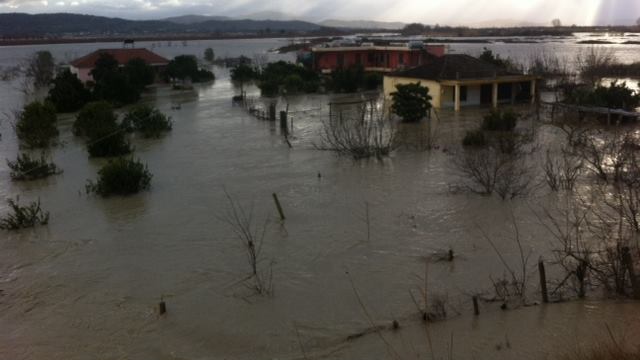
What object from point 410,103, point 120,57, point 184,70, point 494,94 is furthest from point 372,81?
point 120,57

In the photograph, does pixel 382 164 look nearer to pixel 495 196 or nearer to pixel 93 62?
pixel 495 196

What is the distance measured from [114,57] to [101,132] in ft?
95.8

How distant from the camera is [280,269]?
33.2 ft

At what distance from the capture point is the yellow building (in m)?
30.0

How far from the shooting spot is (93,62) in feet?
154

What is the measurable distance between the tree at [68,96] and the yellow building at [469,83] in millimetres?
17990

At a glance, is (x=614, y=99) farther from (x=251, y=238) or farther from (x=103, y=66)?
(x=103, y=66)

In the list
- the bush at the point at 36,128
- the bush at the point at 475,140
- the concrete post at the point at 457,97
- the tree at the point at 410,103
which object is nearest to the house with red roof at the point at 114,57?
the bush at the point at 36,128

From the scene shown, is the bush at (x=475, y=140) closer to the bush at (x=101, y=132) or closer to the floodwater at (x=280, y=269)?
the floodwater at (x=280, y=269)

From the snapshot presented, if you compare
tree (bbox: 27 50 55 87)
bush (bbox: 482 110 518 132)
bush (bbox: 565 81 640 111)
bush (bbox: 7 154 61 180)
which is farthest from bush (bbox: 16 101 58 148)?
tree (bbox: 27 50 55 87)

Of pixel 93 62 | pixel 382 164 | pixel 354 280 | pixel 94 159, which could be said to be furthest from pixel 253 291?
pixel 93 62

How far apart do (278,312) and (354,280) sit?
4.69 ft

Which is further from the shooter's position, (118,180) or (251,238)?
(118,180)

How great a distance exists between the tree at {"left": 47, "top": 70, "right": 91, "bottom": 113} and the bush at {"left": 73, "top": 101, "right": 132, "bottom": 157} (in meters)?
8.70
